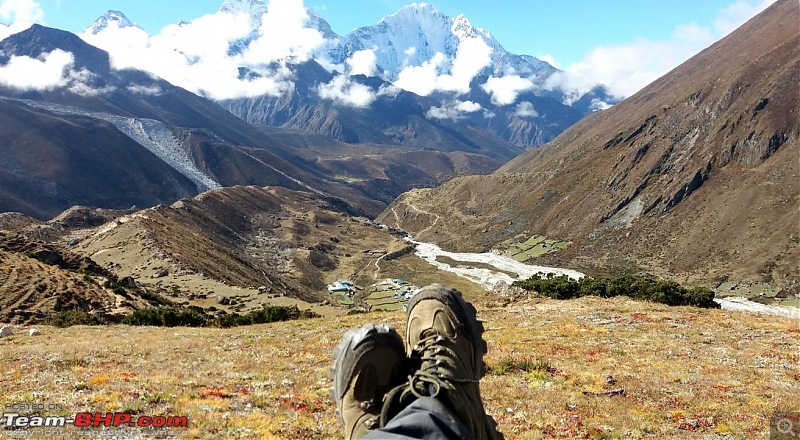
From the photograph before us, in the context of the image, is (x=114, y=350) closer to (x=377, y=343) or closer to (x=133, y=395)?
(x=133, y=395)

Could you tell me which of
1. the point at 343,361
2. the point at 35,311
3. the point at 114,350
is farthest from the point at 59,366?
the point at 35,311

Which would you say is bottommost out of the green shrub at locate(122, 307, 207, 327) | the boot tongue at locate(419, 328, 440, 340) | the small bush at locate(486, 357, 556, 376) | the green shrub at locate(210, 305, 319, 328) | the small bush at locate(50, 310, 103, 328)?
the small bush at locate(50, 310, 103, 328)

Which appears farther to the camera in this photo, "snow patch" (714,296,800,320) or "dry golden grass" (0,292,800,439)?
"snow patch" (714,296,800,320)

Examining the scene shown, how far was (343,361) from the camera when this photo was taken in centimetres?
694

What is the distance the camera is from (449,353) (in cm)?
773

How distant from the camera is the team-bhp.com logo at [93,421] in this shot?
9523mm

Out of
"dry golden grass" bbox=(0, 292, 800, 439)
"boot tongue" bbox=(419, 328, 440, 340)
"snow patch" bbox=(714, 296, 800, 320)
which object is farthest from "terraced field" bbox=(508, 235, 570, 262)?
"boot tongue" bbox=(419, 328, 440, 340)

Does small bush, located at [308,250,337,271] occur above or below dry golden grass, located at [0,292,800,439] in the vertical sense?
below

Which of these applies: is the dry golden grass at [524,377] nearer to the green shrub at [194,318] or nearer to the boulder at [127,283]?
the green shrub at [194,318]

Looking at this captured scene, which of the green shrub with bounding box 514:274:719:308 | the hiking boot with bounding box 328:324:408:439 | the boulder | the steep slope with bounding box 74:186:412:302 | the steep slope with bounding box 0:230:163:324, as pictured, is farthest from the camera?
the steep slope with bounding box 74:186:412:302

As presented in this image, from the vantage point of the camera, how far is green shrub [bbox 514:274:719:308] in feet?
101

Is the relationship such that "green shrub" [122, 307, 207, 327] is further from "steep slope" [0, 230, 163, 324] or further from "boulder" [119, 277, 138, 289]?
"boulder" [119, 277, 138, 289]

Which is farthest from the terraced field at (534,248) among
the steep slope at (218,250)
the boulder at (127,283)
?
the boulder at (127,283)

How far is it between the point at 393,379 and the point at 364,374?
0.57m
